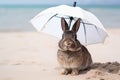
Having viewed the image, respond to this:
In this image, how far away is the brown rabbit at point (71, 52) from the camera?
7.28 meters

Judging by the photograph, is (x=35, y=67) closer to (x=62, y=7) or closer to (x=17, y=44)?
(x=62, y=7)

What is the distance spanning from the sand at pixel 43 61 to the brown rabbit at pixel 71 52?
0.60 feet

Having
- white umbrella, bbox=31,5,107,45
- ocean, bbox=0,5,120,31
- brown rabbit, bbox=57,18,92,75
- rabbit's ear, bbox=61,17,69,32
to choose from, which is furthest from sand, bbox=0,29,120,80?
ocean, bbox=0,5,120,31

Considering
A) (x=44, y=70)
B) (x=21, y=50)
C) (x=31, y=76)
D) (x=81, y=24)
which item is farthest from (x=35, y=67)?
(x=21, y=50)

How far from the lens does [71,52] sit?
24.4 ft

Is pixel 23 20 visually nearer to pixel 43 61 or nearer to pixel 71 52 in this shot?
pixel 43 61

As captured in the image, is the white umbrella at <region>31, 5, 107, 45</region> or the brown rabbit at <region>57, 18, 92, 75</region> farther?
the white umbrella at <region>31, 5, 107, 45</region>

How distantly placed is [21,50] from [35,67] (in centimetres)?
245

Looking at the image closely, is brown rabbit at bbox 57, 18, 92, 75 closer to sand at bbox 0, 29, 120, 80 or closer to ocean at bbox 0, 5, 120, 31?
sand at bbox 0, 29, 120, 80

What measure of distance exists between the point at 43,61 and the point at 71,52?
1870 mm

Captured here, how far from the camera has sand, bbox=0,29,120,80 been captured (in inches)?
294

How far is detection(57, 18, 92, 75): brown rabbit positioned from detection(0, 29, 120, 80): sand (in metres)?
0.18

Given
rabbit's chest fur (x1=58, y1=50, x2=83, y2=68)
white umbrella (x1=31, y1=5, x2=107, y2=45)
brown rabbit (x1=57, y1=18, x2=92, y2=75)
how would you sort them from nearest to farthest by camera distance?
brown rabbit (x1=57, y1=18, x2=92, y2=75), rabbit's chest fur (x1=58, y1=50, x2=83, y2=68), white umbrella (x1=31, y1=5, x2=107, y2=45)

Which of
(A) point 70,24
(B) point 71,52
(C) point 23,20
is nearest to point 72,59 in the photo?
(B) point 71,52
